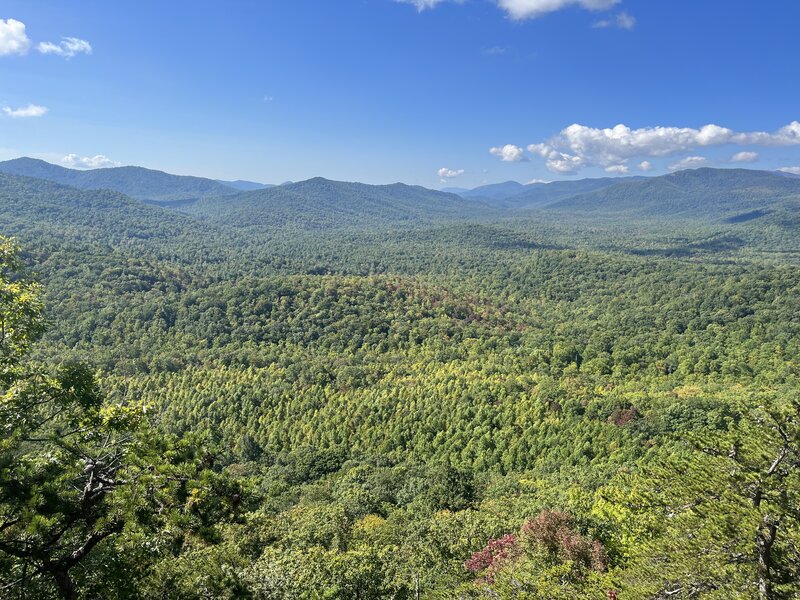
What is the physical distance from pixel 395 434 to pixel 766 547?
2452 inches

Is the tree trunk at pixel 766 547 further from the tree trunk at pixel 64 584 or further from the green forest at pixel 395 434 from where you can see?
the tree trunk at pixel 64 584

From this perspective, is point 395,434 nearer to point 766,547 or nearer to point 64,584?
point 766,547

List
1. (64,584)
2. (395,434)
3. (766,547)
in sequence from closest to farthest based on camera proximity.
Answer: (64,584)
(766,547)
(395,434)

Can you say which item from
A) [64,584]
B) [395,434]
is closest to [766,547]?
[64,584]

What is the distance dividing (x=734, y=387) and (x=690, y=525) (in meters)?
81.4

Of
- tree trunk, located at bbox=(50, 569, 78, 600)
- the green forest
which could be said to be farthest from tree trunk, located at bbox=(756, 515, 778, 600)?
tree trunk, located at bbox=(50, 569, 78, 600)

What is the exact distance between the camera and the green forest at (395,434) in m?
8.91

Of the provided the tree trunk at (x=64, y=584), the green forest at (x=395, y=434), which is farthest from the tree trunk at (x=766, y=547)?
the tree trunk at (x=64, y=584)

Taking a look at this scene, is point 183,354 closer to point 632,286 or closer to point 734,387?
point 734,387

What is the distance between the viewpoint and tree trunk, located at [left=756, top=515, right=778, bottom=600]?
387 inches

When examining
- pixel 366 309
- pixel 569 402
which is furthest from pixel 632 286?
pixel 569 402

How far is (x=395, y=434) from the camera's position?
229 feet

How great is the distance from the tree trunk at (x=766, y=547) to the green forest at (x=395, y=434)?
5cm

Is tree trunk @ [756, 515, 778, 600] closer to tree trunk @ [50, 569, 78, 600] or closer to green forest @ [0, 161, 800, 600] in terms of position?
green forest @ [0, 161, 800, 600]
